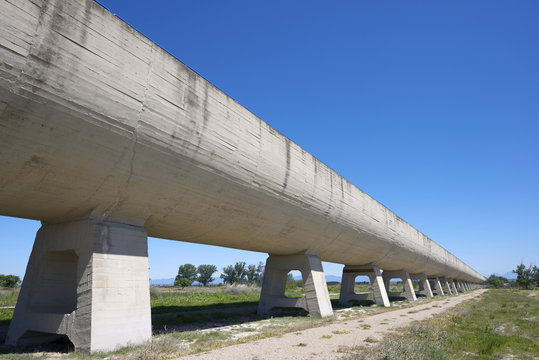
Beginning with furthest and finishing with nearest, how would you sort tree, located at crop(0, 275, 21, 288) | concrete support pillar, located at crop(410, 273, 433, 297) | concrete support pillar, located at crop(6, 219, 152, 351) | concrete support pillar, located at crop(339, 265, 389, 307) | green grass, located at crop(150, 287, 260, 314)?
tree, located at crop(0, 275, 21, 288), concrete support pillar, located at crop(410, 273, 433, 297), concrete support pillar, located at crop(339, 265, 389, 307), green grass, located at crop(150, 287, 260, 314), concrete support pillar, located at crop(6, 219, 152, 351)

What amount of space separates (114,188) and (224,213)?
4.02m

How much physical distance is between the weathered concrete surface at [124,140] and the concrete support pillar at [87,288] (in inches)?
25.2

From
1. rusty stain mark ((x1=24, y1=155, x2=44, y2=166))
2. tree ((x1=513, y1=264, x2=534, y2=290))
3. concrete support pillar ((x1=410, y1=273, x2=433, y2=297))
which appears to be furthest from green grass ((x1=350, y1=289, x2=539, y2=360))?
tree ((x1=513, y1=264, x2=534, y2=290))

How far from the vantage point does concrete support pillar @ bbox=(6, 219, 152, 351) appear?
780 centimetres

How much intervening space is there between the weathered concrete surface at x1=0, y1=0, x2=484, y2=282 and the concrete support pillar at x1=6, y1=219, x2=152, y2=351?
64cm

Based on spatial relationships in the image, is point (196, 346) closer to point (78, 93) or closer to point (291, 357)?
point (291, 357)

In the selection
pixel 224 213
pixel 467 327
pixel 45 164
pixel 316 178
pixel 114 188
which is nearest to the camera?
pixel 45 164

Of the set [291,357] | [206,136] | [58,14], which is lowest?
[291,357]

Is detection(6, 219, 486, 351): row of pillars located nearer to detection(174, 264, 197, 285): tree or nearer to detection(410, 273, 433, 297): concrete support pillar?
detection(410, 273, 433, 297): concrete support pillar

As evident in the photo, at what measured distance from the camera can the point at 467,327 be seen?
12.8 m

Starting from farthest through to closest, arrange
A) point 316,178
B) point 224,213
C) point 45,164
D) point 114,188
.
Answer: point 316,178 → point 224,213 → point 114,188 → point 45,164

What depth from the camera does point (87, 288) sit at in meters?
7.86

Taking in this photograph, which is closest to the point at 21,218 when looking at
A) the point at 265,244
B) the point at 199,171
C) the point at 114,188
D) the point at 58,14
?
the point at 114,188

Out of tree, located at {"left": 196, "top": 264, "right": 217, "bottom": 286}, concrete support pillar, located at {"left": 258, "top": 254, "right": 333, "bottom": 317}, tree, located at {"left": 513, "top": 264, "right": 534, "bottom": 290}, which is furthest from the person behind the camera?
tree, located at {"left": 196, "top": 264, "right": 217, "bottom": 286}
